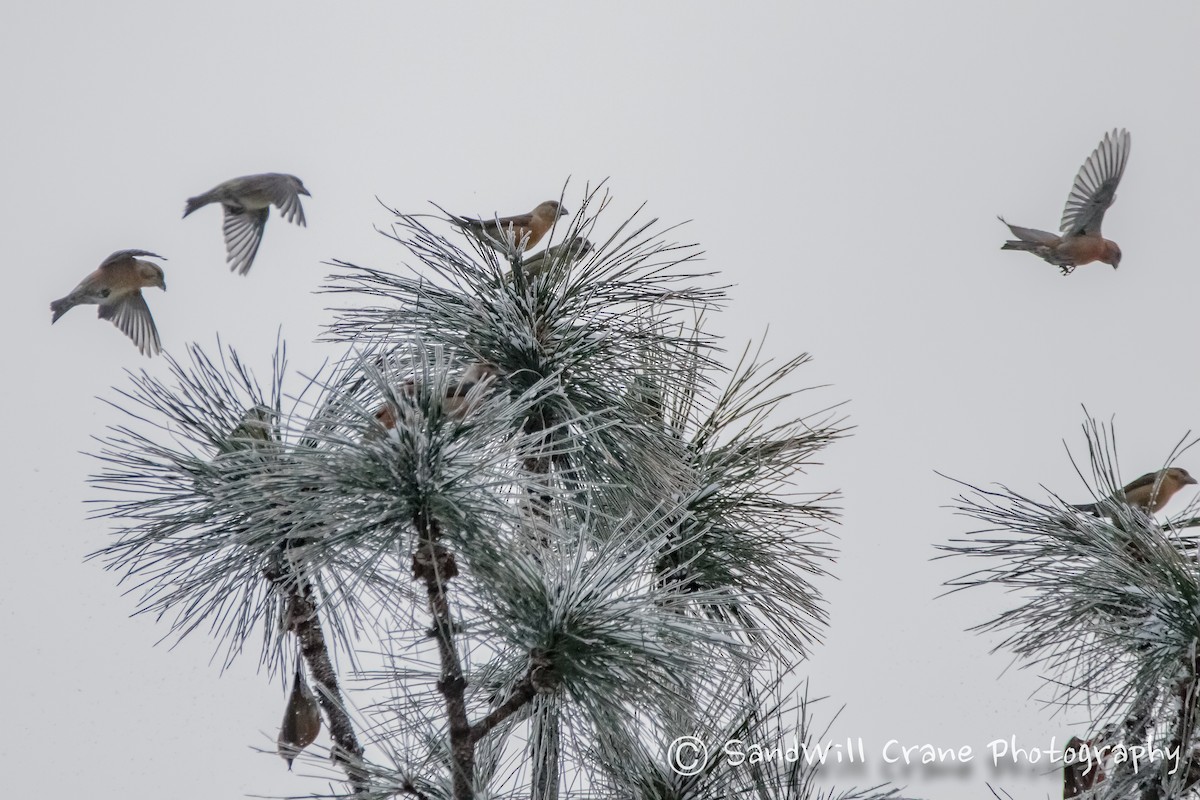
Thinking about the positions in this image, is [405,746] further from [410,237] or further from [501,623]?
[410,237]

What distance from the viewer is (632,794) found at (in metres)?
2.41

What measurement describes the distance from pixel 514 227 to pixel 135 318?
1.58 m

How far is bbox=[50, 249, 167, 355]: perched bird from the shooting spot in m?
4.12

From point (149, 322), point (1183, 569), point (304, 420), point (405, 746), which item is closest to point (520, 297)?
point (304, 420)

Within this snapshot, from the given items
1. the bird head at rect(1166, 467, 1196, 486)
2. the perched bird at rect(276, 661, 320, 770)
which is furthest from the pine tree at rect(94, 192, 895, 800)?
the bird head at rect(1166, 467, 1196, 486)

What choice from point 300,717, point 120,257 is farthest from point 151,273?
point 300,717

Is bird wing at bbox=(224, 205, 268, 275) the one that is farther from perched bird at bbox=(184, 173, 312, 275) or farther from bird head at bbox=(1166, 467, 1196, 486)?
bird head at bbox=(1166, 467, 1196, 486)

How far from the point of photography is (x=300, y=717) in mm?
2283

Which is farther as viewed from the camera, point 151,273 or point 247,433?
point 151,273

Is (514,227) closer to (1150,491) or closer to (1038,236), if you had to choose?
(1150,491)

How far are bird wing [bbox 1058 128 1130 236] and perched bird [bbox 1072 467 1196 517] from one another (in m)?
1.19

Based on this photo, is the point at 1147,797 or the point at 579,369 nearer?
the point at 1147,797

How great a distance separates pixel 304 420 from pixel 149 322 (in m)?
2.49

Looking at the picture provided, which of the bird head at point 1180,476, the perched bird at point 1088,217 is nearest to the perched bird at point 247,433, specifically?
the bird head at point 1180,476
